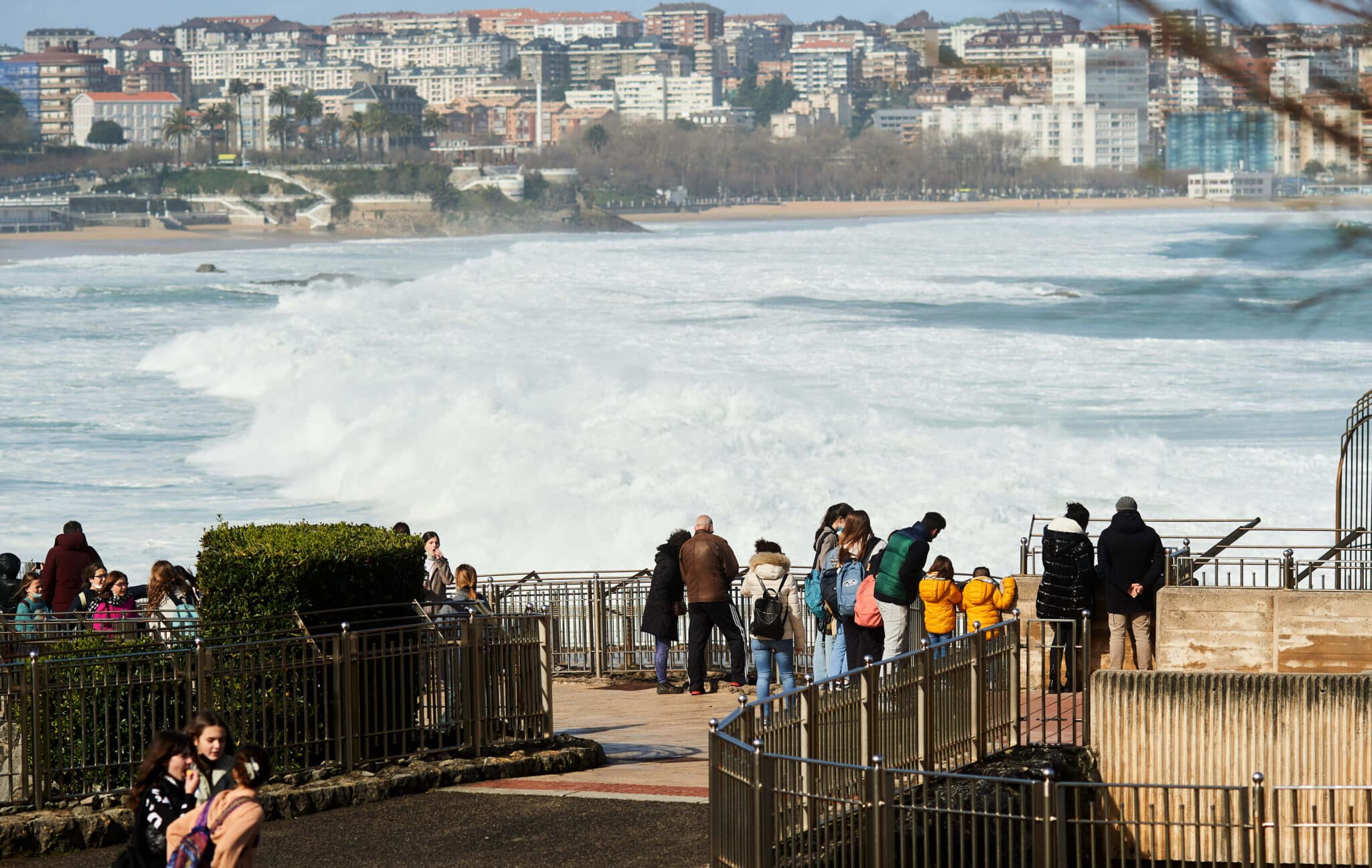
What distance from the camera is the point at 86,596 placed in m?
13.0

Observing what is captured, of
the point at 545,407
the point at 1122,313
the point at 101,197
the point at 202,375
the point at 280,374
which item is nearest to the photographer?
the point at 545,407

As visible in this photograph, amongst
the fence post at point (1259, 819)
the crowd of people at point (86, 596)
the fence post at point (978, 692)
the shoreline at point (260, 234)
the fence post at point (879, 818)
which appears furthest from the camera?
the shoreline at point (260, 234)

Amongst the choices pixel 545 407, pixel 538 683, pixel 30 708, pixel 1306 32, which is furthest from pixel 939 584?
pixel 545 407

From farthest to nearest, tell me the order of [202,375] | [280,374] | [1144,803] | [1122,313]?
[1122,313] < [202,375] < [280,374] < [1144,803]

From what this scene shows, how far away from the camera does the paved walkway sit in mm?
10297

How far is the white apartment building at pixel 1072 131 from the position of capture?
502 centimetres

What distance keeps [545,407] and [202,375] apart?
15847 mm

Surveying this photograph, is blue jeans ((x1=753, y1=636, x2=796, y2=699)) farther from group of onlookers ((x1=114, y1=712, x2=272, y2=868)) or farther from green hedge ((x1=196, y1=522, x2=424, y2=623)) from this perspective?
group of onlookers ((x1=114, y1=712, x2=272, y2=868))

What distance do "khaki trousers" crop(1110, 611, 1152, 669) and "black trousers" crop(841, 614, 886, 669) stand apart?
148 centimetres

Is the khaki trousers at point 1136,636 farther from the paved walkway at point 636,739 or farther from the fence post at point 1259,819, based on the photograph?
the fence post at point 1259,819

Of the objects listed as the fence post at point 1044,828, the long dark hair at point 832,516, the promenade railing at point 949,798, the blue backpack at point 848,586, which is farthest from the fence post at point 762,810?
the long dark hair at point 832,516

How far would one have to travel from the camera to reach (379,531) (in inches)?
436

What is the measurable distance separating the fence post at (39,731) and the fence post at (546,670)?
285cm

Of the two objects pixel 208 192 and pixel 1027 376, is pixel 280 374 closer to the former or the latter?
pixel 1027 376
